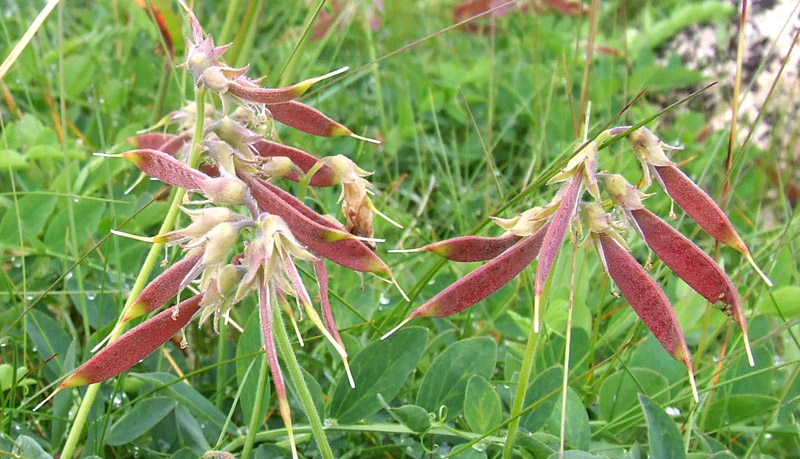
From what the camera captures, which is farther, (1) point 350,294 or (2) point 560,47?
(2) point 560,47

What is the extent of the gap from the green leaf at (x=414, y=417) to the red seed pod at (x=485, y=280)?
6.5 inches

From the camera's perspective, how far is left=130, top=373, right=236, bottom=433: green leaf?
0.95m

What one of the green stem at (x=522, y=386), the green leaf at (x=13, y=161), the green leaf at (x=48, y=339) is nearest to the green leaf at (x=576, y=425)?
the green stem at (x=522, y=386)

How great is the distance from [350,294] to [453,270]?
0.20 meters

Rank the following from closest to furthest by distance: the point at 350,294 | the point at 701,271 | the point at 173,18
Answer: the point at 701,271 → the point at 350,294 → the point at 173,18

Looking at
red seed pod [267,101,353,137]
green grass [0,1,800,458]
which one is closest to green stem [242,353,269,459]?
green grass [0,1,800,458]

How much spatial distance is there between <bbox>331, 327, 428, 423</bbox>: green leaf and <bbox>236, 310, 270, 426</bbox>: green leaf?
0.09 metres

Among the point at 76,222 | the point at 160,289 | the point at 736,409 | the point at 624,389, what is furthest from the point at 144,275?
the point at 736,409

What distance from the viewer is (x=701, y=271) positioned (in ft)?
2.37

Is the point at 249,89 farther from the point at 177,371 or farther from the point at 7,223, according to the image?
the point at 7,223

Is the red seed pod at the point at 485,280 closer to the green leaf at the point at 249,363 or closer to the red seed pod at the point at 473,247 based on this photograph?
the red seed pod at the point at 473,247

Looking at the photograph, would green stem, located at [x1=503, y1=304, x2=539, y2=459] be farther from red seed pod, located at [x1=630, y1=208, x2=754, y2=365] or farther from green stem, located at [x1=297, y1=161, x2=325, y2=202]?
green stem, located at [x1=297, y1=161, x2=325, y2=202]

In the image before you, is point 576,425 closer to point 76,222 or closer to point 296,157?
point 296,157

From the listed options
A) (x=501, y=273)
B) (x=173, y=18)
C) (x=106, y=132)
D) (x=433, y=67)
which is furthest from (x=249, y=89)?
(x=433, y=67)
